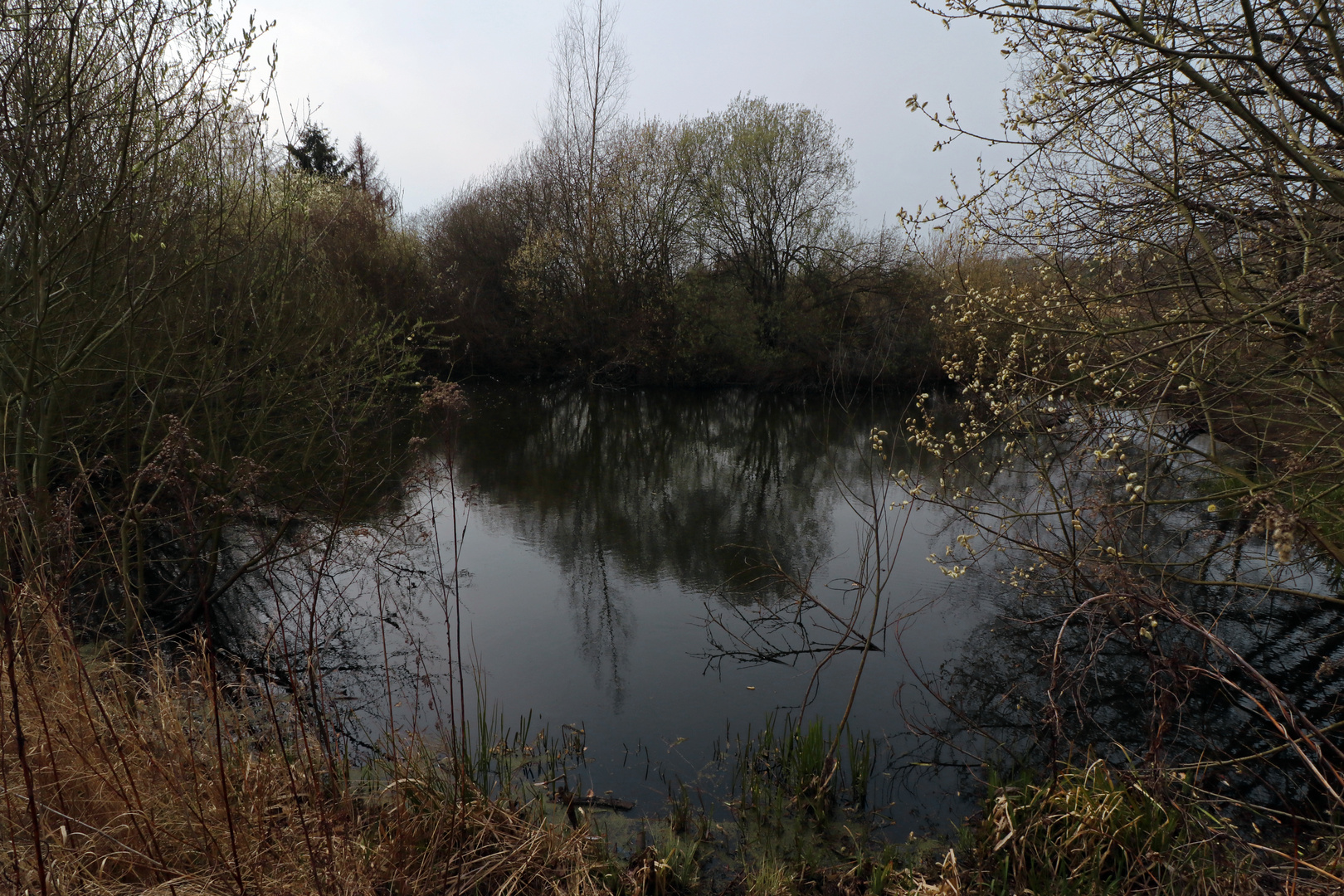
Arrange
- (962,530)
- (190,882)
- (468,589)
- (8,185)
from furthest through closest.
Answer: (962,530) → (468,589) → (8,185) → (190,882)

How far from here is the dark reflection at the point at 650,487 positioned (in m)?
8.41

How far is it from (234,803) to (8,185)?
3.64 m

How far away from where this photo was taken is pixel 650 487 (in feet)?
41.3

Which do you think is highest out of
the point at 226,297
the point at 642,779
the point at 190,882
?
the point at 226,297

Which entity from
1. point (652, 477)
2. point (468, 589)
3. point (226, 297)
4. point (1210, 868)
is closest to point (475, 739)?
point (468, 589)

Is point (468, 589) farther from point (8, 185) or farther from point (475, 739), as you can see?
point (8, 185)

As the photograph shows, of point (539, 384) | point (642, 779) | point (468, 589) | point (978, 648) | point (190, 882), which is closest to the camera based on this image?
point (190, 882)

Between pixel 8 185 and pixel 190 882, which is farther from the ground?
pixel 8 185

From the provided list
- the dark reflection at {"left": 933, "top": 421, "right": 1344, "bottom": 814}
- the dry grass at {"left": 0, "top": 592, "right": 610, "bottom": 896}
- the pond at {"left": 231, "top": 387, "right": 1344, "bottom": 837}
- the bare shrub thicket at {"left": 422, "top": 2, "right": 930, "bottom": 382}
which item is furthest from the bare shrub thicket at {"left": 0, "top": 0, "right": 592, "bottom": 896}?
the bare shrub thicket at {"left": 422, "top": 2, "right": 930, "bottom": 382}

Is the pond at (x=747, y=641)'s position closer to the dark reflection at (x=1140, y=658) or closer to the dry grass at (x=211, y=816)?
the dark reflection at (x=1140, y=658)

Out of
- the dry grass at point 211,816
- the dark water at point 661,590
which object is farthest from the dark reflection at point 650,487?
the dry grass at point 211,816

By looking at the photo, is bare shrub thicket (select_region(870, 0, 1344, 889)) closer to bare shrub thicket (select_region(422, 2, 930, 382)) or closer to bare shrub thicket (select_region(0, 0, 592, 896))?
bare shrub thicket (select_region(0, 0, 592, 896))

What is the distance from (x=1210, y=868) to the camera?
3158 mm

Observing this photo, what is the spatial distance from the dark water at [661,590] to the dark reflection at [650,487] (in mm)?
40
